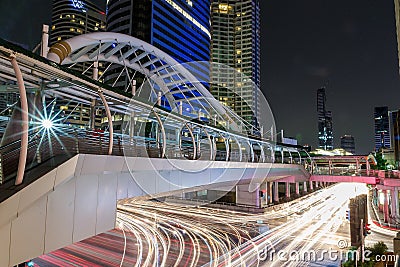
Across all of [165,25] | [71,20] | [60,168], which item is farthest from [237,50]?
[60,168]

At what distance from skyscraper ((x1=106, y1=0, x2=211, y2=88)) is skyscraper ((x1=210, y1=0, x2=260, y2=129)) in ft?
137

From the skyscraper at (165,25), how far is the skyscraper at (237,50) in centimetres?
4170

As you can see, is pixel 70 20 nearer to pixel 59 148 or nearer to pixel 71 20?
pixel 71 20

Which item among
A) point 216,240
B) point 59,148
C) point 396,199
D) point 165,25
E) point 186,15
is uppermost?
point 186,15

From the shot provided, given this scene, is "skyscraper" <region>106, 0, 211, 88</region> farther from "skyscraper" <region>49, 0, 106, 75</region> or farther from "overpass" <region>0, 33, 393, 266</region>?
"overpass" <region>0, 33, 393, 266</region>

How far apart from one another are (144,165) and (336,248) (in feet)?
56.4

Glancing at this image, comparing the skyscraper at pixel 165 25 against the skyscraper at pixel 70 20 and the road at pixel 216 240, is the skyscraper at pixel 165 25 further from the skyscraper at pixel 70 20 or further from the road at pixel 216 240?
the skyscraper at pixel 70 20

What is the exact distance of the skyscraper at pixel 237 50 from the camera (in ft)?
462

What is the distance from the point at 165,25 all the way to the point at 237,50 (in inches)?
2815

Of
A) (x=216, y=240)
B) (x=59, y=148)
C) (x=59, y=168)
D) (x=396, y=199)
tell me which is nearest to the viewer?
(x=59, y=168)

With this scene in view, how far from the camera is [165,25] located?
259ft

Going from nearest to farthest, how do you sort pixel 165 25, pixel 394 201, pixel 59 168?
pixel 59 168 < pixel 394 201 < pixel 165 25

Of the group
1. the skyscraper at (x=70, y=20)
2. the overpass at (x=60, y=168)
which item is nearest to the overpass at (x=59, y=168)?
the overpass at (x=60, y=168)

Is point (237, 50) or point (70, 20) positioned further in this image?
point (237, 50)
